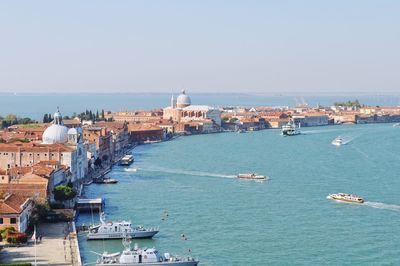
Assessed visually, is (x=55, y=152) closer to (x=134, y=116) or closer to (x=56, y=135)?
(x=56, y=135)

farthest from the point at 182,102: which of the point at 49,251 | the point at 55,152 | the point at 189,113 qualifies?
the point at 49,251

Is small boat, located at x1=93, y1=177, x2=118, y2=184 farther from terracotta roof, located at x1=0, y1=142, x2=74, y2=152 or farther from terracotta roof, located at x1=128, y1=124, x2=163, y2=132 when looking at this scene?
terracotta roof, located at x1=128, y1=124, x2=163, y2=132

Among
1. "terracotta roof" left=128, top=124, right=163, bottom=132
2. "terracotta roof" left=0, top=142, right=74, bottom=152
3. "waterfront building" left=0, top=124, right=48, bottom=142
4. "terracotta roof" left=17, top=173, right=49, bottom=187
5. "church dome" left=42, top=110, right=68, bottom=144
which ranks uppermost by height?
"church dome" left=42, top=110, right=68, bottom=144

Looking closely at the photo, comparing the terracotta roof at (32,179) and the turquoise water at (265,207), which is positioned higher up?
the terracotta roof at (32,179)

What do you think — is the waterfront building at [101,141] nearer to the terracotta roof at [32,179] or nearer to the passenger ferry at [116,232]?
the terracotta roof at [32,179]

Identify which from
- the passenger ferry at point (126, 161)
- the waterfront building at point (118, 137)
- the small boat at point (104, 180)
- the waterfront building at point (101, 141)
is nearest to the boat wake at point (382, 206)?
the small boat at point (104, 180)

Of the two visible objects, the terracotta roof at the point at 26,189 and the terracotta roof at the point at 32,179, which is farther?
the terracotta roof at the point at 32,179

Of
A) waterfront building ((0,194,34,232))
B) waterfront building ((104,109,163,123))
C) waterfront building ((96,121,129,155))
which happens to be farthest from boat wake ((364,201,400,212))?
waterfront building ((104,109,163,123))
